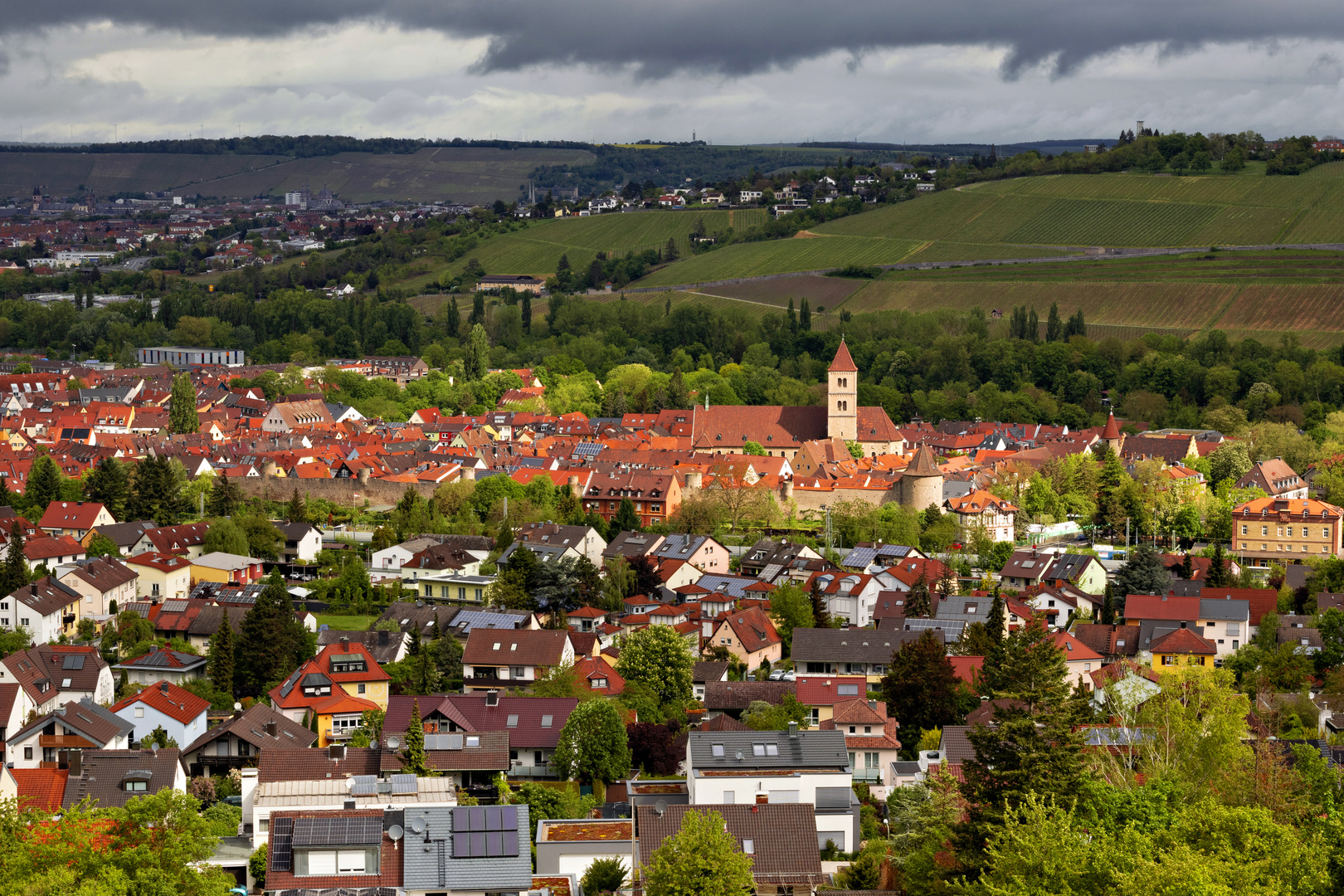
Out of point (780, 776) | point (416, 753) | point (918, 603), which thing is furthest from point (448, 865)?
point (918, 603)

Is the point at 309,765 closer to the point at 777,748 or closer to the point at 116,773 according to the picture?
the point at 116,773

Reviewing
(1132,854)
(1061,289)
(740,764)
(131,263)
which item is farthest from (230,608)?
(131,263)

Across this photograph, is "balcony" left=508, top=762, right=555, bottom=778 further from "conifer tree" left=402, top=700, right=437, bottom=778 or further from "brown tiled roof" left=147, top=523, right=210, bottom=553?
"brown tiled roof" left=147, top=523, right=210, bottom=553

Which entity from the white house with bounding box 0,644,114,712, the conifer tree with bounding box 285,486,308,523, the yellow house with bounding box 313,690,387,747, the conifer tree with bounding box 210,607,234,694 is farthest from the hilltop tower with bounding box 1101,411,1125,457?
the white house with bounding box 0,644,114,712

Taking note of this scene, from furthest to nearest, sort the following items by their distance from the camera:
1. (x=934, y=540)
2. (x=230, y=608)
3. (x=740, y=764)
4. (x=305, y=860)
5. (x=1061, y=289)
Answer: (x=1061, y=289) < (x=934, y=540) < (x=230, y=608) < (x=740, y=764) < (x=305, y=860)

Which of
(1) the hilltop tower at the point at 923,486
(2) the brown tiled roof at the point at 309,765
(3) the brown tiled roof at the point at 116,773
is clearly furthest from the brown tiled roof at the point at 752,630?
(1) the hilltop tower at the point at 923,486

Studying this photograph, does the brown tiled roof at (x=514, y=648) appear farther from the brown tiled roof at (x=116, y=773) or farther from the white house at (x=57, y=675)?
the brown tiled roof at (x=116, y=773)

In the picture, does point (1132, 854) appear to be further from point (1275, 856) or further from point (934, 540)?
point (934, 540)
